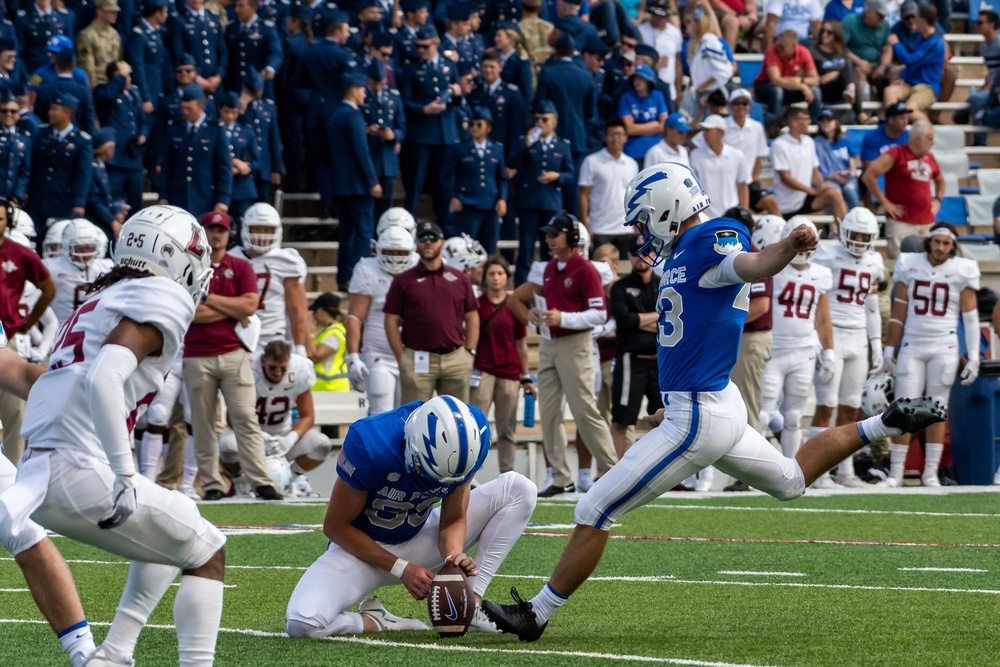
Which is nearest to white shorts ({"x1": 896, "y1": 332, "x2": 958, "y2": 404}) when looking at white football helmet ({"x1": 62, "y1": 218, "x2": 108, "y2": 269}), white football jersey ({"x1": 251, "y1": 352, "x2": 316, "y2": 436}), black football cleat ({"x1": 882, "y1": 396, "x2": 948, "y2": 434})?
white football jersey ({"x1": 251, "y1": 352, "x2": 316, "y2": 436})

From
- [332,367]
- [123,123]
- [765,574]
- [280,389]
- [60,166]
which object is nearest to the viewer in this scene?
[765,574]

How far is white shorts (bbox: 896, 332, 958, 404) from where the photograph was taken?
12148 mm

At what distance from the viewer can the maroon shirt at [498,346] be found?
11.7 m

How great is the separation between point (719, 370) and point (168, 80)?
9391 millimetres

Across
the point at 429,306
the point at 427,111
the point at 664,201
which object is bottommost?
the point at 429,306

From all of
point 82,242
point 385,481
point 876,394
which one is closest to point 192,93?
point 82,242

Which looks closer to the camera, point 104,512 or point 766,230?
point 104,512

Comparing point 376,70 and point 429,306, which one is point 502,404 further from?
point 376,70

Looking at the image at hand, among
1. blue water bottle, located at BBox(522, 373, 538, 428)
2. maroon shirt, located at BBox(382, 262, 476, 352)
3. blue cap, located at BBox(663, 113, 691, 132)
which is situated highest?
blue cap, located at BBox(663, 113, 691, 132)

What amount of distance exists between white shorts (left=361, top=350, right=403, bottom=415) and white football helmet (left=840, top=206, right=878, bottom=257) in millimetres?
3525

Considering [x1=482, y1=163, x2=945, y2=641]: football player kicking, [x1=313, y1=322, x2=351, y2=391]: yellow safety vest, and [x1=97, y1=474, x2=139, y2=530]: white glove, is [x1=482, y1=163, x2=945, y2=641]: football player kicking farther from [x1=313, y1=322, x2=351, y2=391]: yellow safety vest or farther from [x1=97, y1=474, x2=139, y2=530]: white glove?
[x1=313, y1=322, x2=351, y2=391]: yellow safety vest

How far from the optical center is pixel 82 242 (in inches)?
451

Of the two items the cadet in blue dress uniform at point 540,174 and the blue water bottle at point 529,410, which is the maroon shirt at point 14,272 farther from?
the cadet in blue dress uniform at point 540,174

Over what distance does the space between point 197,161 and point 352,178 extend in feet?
4.17
